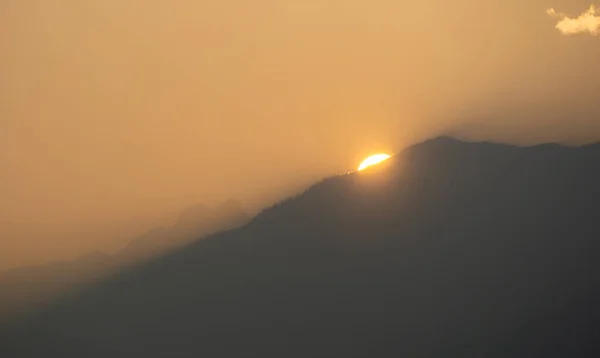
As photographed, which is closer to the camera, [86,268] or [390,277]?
[390,277]

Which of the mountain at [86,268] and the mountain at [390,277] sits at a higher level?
the mountain at [86,268]

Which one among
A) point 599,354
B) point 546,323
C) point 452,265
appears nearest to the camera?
point 599,354

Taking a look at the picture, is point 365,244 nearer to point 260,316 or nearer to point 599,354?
point 260,316

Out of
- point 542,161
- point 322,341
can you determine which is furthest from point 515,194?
point 322,341

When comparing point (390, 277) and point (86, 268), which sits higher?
point (86, 268)
